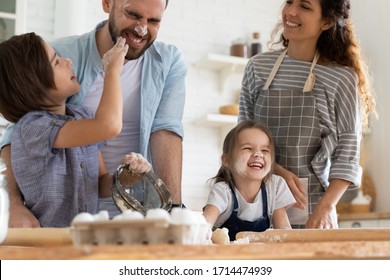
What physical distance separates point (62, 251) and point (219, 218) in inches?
51.6

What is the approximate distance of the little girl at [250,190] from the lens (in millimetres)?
1850

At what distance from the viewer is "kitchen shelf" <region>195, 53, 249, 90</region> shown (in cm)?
436

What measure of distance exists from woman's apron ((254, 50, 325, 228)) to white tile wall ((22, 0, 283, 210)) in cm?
230

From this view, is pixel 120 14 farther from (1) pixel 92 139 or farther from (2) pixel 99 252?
(2) pixel 99 252

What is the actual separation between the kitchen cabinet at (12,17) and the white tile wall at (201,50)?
0.51 meters

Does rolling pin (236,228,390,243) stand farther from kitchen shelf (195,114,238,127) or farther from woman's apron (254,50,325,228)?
kitchen shelf (195,114,238,127)

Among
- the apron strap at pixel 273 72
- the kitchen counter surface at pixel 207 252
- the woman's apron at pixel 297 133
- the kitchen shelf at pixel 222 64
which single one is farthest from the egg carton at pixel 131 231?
the kitchen shelf at pixel 222 64

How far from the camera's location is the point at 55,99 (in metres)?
1.61

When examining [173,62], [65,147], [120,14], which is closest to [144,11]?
[120,14]

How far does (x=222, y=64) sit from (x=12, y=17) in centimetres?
156

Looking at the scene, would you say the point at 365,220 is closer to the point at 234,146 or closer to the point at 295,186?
the point at 295,186

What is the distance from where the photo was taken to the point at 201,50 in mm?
4539

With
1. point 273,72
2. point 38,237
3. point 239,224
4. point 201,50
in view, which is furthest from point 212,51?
point 38,237

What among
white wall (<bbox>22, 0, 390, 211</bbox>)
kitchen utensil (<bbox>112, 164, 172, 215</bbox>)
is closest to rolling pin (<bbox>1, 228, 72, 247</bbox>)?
kitchen utensil (<bbox>112, 164, 172, 215</bbox>)
